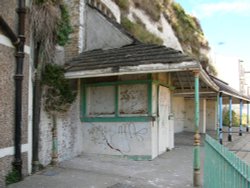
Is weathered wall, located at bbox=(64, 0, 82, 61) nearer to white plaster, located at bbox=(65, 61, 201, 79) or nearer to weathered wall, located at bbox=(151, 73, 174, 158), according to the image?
white plaster, located at bbox=(65, 61, 201, 79)

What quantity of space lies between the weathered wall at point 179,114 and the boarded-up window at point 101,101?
10.1 meters

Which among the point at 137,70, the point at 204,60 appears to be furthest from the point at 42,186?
the point at 204,60

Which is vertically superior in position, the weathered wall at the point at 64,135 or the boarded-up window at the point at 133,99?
the boarded-up window at the point at 133,99

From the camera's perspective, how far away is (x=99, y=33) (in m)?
11.0

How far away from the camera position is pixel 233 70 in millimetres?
36906

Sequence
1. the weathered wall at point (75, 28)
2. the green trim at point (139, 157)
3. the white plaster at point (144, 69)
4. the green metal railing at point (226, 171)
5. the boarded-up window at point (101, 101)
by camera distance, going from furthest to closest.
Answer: the weathered wall at point (75, 28) < the boarded-up window at point (101, 101) < the green trim at point (139, 157) < the white plaster at point (144, 69) < the green metal railing at point (226, 171)

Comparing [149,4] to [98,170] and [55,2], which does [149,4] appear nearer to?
[55,2]

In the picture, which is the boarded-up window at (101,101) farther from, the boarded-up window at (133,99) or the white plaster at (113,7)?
the white plaster at (113,7)

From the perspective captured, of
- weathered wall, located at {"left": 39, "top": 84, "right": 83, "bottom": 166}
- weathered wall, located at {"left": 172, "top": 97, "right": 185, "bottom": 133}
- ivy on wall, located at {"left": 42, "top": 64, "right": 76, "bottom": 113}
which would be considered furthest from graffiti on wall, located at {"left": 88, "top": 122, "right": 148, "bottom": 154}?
weathered wall, located at {"left": 172, "top": 97, "right": 185, "bottom": 133}

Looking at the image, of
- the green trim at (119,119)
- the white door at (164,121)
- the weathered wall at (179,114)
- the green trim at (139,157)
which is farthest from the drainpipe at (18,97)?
the weathered wall at (179,114)

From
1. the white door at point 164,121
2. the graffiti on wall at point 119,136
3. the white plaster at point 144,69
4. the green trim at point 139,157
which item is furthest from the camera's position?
the white door at point 164,121

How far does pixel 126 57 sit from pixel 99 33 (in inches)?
96.2

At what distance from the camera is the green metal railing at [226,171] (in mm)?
3443

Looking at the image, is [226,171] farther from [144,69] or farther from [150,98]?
[150,98]
